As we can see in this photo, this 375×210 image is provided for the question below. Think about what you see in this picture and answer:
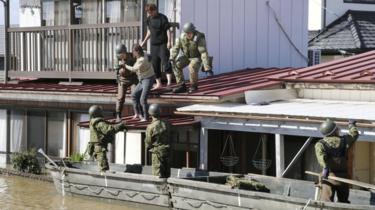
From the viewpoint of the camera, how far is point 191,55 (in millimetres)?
16812

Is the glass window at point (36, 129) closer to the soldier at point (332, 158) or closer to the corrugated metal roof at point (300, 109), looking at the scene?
the corrugated metal roof at point (300, 109)

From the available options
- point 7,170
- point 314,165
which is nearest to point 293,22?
point 314,165

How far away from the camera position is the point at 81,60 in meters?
20.3

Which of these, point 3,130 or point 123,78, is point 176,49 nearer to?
point 123,78

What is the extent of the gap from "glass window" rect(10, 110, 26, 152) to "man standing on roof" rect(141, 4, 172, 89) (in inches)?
200

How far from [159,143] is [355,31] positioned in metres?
14.1

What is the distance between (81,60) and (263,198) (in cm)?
939

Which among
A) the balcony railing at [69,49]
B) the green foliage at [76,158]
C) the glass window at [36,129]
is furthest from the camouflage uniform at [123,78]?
the glass window at [36,129]

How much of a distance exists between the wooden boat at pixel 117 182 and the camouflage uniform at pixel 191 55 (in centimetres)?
233

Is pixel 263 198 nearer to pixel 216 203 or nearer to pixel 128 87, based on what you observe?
pixel 216 203

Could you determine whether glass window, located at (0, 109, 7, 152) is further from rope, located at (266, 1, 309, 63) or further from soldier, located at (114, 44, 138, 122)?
rope, located at (266, 1, 309, 63)

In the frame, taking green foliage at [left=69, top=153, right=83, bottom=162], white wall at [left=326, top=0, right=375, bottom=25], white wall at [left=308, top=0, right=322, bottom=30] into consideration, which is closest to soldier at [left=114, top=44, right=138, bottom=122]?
green foliage at [left=69, top=153, right=83, bottom=162]

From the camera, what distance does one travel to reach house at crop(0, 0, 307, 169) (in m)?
19.1

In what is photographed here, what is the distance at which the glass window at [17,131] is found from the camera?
827 inches
